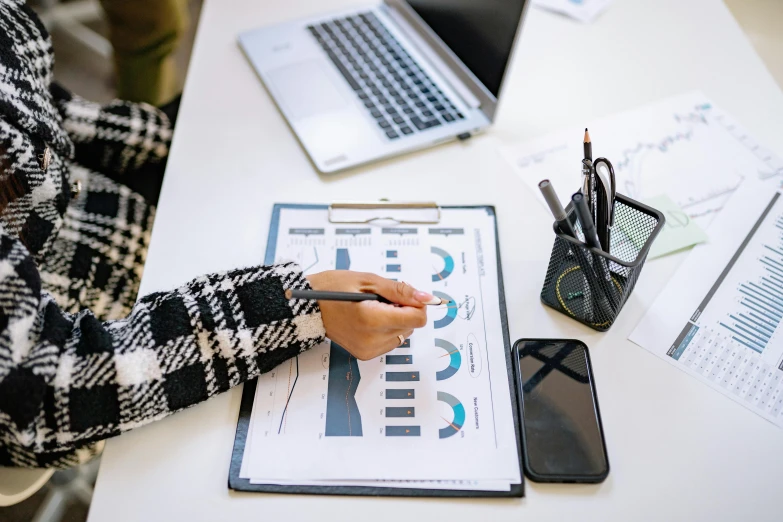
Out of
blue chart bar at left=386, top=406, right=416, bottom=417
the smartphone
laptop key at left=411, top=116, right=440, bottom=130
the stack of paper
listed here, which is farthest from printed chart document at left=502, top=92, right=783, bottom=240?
blue chart bar at left=386, top=406, right=416, bottom=417

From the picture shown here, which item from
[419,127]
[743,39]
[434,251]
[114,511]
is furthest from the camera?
[743,39]

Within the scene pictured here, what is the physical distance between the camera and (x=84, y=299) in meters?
0.77

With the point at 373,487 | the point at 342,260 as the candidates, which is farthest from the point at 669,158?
the point at 373,487

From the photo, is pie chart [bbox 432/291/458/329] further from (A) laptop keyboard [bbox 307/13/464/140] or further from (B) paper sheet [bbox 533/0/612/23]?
(B) paper sheet [bbox 533/0/612/23]

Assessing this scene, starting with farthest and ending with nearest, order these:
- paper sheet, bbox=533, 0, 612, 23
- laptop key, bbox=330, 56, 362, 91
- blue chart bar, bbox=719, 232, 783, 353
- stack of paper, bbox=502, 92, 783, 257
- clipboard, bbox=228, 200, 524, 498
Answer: paper sheet, bbox=533, 0, 612, 23 → laptop key, bbox=330, 56, 362, 91 → stack of paper, bbox=502, 92, 783, 257 → blue chart bar, bbox=719, 232, 783, 353 → clipboard, bbox=228, 200, 524, 498

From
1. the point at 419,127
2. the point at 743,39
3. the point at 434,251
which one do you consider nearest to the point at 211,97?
the point at 419,127

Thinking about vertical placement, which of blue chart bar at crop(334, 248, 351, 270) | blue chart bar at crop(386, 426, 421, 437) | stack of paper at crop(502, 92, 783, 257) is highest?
blue chart bar at crop(334, 248, 351, 270)

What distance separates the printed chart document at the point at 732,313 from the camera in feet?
2.02

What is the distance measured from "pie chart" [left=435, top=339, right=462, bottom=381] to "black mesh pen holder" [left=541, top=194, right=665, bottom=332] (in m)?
0.12

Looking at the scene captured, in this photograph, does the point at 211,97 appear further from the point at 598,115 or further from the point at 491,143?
the point at 598,115

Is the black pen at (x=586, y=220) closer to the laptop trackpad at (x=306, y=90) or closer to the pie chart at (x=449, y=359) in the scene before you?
the pie chart at (x=449, y=359)

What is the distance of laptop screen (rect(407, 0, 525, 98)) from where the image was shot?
28.7 inches

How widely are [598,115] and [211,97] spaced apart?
56cm

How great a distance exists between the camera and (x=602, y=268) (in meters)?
0.59
